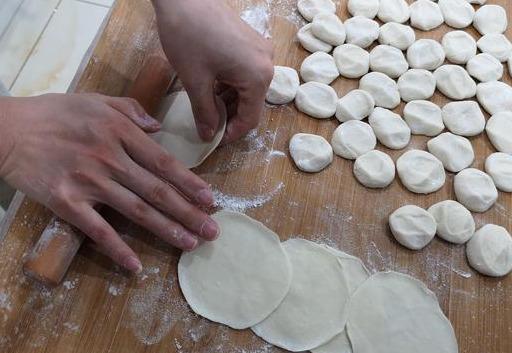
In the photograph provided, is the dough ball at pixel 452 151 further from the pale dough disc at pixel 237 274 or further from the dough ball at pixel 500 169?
the pale dough disc at pixel 237 274

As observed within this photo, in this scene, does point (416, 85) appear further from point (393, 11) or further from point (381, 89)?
point (393, 11)

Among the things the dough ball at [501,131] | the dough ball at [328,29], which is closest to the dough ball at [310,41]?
the dough ball at [328,29]

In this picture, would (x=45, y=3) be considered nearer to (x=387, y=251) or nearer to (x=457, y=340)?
(x=387, y=251)

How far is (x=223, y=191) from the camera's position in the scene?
1.15m

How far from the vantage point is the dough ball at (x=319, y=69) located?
1.28 meters

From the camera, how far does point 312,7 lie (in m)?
1.38

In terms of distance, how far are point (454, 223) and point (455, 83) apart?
387 mm

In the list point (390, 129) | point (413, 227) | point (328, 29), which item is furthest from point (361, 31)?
point (413, 227)

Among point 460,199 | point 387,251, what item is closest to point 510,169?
point 460,199

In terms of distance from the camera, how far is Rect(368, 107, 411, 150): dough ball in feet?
3.95

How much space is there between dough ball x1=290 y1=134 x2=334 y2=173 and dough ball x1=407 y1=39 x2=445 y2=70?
1.17 ft

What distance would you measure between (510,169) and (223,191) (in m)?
0.66

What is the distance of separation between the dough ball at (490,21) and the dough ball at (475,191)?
47 centimetres

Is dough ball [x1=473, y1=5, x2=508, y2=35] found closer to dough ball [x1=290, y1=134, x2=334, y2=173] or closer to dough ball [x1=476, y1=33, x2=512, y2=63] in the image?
dough ball [x1=476, y1=33, x2=512, y2=63]
